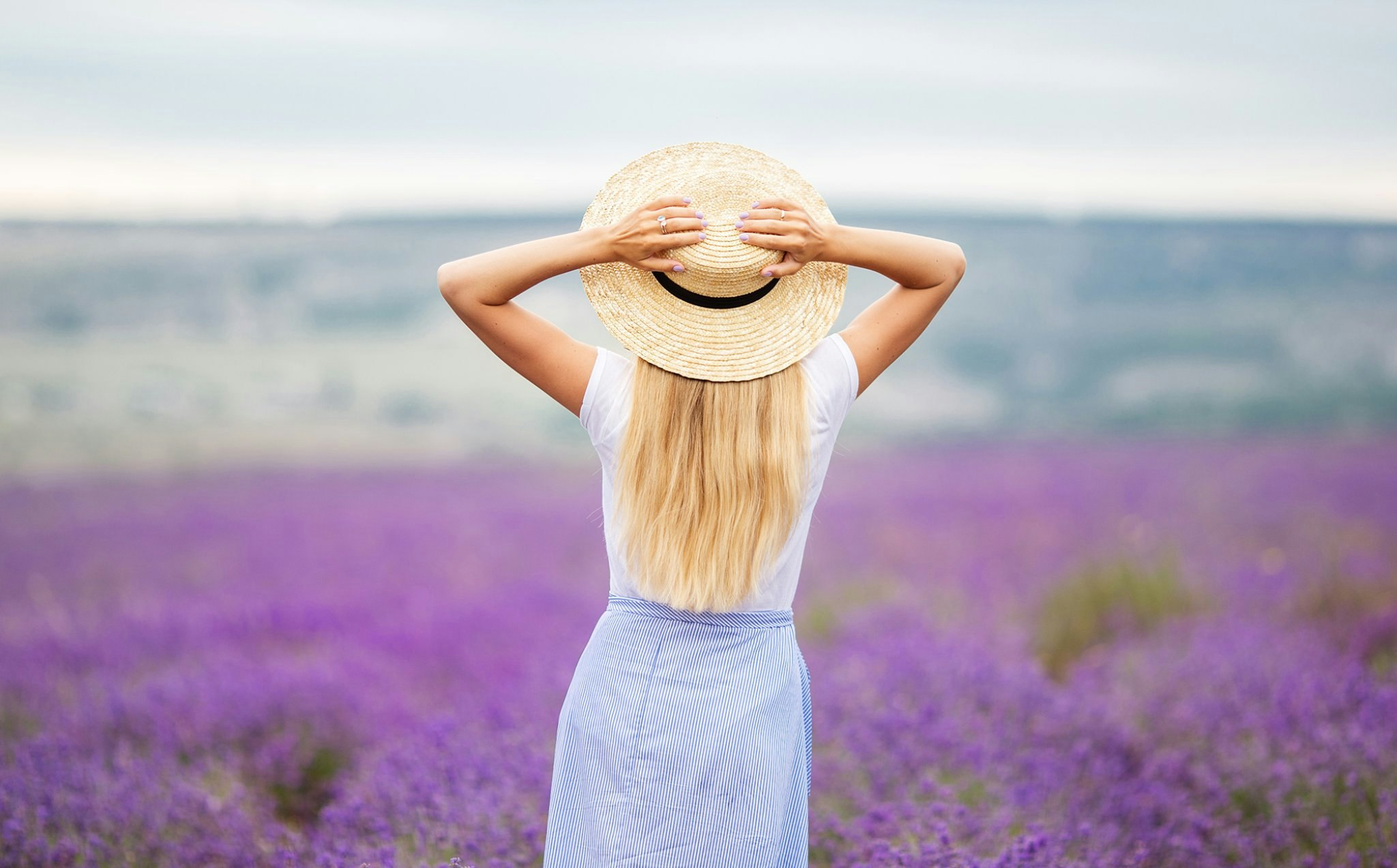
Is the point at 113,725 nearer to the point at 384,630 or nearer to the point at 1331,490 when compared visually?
the point at 384,630

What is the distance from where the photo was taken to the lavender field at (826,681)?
2441 millimetres

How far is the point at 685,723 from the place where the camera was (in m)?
1.60

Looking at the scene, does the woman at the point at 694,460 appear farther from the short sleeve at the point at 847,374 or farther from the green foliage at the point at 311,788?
the green foliage at the point at 311,788

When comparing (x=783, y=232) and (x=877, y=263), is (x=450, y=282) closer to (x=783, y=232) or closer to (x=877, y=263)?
(x=783, y=232)

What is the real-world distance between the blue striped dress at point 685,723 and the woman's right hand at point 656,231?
7.1 inches

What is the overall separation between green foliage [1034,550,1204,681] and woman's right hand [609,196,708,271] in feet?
11.2

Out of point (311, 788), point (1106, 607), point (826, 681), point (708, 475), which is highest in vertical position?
point (708, 475)

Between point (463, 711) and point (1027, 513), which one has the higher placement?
point (1027, 513)

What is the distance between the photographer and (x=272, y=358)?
1351 cm

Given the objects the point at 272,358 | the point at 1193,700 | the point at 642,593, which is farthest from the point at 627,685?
the point at 272,358

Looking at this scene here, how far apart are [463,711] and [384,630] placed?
54.1 inches

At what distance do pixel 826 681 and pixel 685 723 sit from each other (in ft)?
6.60

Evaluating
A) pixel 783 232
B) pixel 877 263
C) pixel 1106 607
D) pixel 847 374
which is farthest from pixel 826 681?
pixel 783 232

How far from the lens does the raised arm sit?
1.60 meters
